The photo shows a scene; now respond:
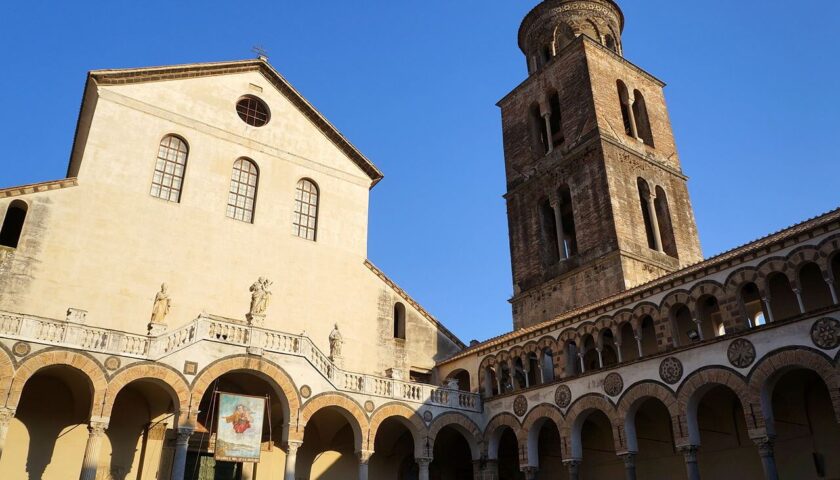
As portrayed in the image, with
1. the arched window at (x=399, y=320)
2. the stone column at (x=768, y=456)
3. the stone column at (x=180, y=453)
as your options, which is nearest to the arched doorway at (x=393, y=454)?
the arched window at (x=399, y=320)

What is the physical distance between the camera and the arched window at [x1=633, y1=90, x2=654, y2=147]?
31219mm

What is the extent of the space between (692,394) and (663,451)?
433 centimetres

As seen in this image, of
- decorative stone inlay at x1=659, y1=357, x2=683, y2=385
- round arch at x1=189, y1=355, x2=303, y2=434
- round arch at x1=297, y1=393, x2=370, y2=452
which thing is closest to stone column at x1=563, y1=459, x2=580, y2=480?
decorative stone inlay at x1=659, y1=357, x2=683, y2=385

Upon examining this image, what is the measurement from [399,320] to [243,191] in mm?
7870

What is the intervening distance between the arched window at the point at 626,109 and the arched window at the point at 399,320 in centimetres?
1394

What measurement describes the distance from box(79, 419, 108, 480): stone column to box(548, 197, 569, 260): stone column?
19.0m

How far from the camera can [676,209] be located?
29.4 metres

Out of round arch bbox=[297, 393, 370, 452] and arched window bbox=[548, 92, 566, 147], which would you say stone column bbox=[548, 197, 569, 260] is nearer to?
arched window bbox=[548, 92, 566, 147]

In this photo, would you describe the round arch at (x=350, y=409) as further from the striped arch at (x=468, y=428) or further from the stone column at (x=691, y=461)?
the stone column at (x=691, y=461)

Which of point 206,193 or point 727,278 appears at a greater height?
point 206,193

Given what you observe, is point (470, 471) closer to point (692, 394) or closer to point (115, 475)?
point (692, 394)

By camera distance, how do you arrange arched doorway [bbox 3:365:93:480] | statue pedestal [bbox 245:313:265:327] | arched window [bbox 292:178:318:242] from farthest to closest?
arched window [bbox 292:178:318:242], statue pedestal [bbox 245:313:265:327], arched doorway [bbox 3:365:93:480]

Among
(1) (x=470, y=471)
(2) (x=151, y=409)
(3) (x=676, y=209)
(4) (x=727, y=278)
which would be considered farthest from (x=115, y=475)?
(3) (x=676, y=209)

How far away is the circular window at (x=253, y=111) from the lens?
2573 centimetres
